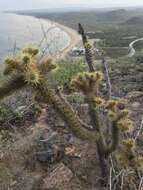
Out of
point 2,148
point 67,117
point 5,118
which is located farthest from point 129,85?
point 67,117

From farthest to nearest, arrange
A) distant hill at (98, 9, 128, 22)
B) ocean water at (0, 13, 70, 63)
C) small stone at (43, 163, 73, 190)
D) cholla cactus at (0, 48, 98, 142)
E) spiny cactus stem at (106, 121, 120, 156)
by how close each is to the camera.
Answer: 1. distant hill at (98, 9, 128, 22)
2. ocean water at (0, 13, 70, 63)
3. small stone at (43, 163, 73, 190)
4. spiny cactus stem at (106, 121, 120, 156)
5. cholla cactus at (0, 48, 98, 142)

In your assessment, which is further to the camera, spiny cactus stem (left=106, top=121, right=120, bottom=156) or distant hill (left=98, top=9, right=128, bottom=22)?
distant hill (left=98, top=9, right=128, bottom=22)

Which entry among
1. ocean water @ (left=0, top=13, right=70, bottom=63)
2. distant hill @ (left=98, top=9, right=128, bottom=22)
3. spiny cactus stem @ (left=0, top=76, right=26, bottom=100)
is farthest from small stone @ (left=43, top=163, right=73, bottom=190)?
distant hill @ (left=98, top=9, right=128, bottom=22)

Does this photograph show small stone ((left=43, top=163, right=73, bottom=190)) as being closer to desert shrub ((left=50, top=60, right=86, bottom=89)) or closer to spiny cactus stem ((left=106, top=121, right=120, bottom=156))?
spiny cactus stem ((left=106, top=121, right=120, bottom=156))

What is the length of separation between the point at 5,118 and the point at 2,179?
1.28 metres

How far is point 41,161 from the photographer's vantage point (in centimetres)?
498

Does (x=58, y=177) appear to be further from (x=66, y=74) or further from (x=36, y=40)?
(x=36, y=40)

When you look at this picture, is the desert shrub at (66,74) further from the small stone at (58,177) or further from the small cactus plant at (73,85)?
the small cactus plant at (73,85)

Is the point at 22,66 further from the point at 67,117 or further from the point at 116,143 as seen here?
the point at 116,143

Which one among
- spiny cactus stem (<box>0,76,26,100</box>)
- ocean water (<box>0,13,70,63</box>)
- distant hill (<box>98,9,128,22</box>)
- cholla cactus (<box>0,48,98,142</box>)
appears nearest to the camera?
cholla cactus (<box>0,48,98,142</box>)

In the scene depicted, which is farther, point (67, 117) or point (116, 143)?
point (116, 143)

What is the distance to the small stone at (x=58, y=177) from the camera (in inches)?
184

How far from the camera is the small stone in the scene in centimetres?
468

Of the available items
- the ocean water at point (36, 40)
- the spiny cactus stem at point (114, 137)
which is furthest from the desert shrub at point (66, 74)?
the spiny cactus stem at point (114, 137)
